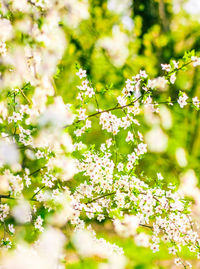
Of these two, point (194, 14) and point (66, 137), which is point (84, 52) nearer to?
point (194, 14)

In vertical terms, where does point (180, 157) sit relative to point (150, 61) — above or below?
below

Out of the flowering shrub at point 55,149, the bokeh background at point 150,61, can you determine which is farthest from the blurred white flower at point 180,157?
the flowering shrub at point 55,149

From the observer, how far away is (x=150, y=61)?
655 centimetres

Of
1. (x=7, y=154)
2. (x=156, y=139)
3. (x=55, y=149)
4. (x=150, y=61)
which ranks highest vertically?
(x=150, y=61)

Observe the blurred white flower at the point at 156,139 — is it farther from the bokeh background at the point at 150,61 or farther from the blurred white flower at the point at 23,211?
the blurred white flower at the point at 23,211

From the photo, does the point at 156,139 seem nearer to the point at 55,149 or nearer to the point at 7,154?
the point at 55,149

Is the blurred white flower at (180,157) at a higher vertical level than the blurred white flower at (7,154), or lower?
higher

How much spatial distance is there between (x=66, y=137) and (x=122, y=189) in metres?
0.87

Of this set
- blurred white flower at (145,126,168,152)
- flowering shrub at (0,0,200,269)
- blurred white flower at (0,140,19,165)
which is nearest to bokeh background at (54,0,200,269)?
blurred white flower at (145,126,168,152)

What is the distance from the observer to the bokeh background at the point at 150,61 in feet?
20.3

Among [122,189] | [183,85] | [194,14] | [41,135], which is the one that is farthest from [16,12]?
[194,14]

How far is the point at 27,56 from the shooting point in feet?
7.34

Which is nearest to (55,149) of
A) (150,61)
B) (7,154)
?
(7,154)

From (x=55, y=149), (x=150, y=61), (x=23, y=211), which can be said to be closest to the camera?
(x=55, y=149)
